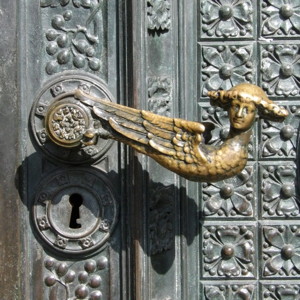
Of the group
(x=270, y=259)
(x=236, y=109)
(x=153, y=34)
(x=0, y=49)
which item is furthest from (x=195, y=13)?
(x=270, y=259)

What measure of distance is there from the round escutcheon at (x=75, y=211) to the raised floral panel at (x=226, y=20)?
0.31 m

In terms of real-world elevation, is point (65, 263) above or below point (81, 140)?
below

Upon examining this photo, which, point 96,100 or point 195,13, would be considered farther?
point 195,13

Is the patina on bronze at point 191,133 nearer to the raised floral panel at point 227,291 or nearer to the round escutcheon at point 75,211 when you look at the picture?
the round escutcheon at point 75,211

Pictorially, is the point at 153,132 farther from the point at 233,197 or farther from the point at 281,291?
the point at 281,291

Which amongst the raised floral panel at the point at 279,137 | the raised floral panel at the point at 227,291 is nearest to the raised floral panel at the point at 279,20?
the raised floral panel at the point at 279,137

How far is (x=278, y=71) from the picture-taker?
128 cm

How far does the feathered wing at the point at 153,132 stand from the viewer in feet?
3.75

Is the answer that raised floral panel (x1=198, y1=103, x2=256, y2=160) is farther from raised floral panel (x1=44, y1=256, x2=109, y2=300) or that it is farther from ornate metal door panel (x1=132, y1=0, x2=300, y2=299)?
raised floral panel (x1=44, y1=256, x2=109, y2=300)

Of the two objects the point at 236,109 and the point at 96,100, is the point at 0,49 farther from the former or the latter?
the point at 236,109

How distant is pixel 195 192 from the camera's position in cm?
128

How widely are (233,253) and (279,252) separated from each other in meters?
0.08

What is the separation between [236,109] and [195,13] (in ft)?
0.78

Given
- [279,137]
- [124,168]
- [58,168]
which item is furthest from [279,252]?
[58,168]
